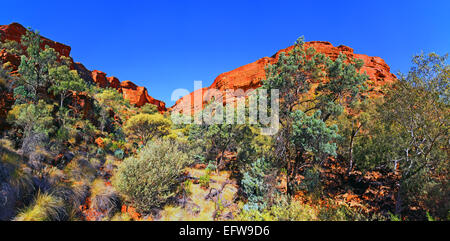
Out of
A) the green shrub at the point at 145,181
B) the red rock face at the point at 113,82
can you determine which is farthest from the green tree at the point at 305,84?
the red rock face at the point at 113,82

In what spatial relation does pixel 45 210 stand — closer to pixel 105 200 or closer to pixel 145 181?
pixel 105 200

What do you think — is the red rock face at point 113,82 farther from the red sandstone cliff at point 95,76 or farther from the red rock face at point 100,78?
the red rock face at point 100,78

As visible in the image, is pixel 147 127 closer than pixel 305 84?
No

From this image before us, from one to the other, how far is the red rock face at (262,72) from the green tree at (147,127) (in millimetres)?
23020

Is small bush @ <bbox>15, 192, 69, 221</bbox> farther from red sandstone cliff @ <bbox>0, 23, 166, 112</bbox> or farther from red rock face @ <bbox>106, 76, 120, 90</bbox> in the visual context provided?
red rock face @ <bbox>106, 76, 120, 90</bbox>

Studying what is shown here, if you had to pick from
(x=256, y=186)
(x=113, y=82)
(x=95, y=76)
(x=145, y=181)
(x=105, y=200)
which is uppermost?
(x=113, y=82)

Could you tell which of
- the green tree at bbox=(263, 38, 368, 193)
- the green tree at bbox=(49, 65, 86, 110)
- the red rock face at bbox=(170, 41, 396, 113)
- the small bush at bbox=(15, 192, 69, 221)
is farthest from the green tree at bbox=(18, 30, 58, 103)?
the red rock face at bbox=(170, 41, 396, 113)

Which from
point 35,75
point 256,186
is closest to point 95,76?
point 35,75

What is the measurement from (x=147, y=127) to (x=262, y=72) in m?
41.1

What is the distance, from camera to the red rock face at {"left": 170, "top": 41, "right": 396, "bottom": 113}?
39.1 m

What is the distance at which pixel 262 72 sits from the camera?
164 ft

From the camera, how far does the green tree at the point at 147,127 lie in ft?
52.8
